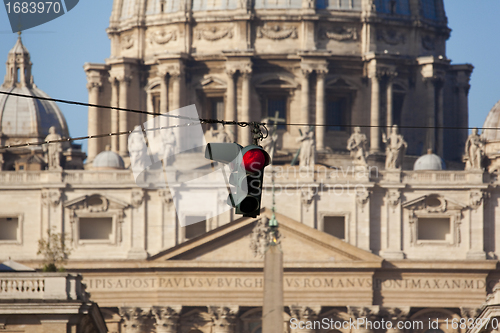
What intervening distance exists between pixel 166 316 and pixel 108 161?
13.6 metres

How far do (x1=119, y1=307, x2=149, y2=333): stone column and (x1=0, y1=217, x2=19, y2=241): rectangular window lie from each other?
8137 millimetres

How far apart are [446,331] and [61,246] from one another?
2248 centimetres

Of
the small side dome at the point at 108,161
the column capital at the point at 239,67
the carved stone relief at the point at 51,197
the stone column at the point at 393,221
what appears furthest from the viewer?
the column capital at the point at 239,67

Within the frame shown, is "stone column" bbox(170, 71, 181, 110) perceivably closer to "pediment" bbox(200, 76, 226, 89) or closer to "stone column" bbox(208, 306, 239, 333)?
"pediment" bbox(200, 76, 226, 89)

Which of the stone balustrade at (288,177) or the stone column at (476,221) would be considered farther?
the stone balustrade at (288,177)

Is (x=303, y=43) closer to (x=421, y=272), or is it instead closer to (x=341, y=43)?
(x=341, y=43)

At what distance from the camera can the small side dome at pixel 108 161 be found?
10289cm

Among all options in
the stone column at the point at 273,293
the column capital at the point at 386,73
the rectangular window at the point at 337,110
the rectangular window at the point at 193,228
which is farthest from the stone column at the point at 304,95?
the stone column at the point at 273,293

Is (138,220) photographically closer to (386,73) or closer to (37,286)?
(386,73)

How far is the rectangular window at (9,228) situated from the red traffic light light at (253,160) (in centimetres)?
6353

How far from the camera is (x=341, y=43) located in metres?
115

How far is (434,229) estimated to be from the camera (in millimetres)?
97062

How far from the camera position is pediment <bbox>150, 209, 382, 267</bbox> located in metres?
94.0

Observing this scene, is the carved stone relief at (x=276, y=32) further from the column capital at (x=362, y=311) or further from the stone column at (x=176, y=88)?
the column capital at (x=362, y=311)
